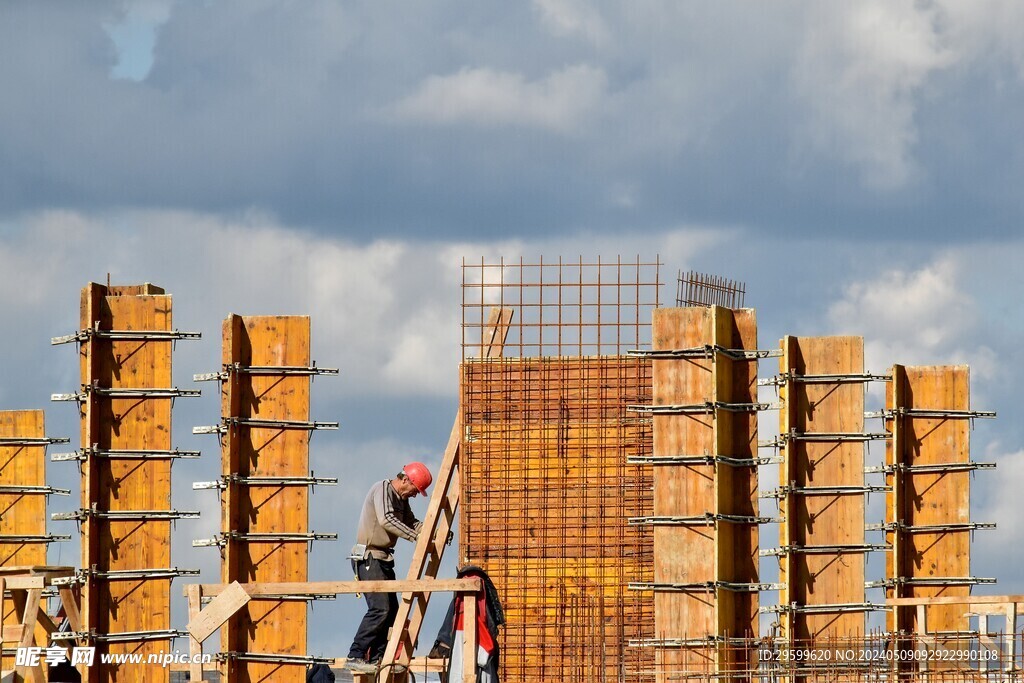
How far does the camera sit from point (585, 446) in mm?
26484

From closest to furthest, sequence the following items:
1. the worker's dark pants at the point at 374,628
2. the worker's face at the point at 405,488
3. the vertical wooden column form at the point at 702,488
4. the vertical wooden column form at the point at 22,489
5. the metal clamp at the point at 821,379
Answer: the worker's dark pants at the point at 374,628
the vertical wooden column form at the point at 702,488
the worker's face at the point at 405,488
the metal clamp at the point at 821,379
the vertical wooden column form at the point at 22,489

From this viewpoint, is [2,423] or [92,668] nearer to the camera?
[92,668]

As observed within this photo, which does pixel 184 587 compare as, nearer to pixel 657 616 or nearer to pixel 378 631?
pixel 378 631

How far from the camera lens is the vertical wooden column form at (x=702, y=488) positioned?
2052 centimetres

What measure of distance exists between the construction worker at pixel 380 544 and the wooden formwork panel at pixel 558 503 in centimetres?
506

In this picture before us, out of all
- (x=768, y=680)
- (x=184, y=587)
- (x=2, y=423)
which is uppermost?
(x=2, y=423)

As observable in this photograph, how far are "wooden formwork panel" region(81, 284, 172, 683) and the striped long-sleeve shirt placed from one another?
2267 millimetres

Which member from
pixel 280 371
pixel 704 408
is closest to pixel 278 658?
pixel 280 371

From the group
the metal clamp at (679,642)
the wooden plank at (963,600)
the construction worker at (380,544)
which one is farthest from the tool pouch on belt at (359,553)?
the wooden plank at (963,600)

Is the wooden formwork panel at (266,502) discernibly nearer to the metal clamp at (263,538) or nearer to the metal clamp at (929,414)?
the metal clamp at (263,538)

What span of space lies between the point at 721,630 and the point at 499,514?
6.58 m

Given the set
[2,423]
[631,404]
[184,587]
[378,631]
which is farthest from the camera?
[2,423]

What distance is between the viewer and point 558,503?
2642cm

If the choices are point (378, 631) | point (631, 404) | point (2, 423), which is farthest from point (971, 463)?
point (2, 423)
